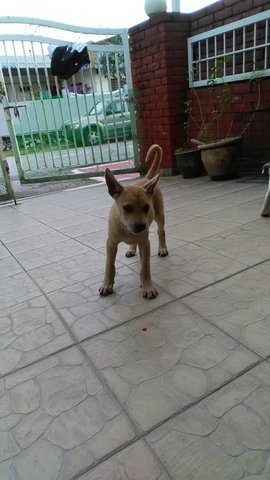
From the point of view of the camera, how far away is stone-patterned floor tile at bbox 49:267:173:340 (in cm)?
188

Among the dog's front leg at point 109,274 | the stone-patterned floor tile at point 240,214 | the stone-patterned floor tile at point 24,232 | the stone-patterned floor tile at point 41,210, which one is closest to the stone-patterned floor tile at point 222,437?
the dog's front leg at point 109,274

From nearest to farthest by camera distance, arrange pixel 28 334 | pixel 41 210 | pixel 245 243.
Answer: pixel 28 334 → pixel 245 243 → pixel 41 210

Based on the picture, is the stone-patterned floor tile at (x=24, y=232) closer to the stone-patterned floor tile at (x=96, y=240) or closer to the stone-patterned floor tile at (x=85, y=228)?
the stone-patterned floor tile at (x=85, y=228)

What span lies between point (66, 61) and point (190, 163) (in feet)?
9.57

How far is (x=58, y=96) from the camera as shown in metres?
6.24

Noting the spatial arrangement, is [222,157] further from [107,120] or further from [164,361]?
[164,361]

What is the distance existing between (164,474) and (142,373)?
0.45m

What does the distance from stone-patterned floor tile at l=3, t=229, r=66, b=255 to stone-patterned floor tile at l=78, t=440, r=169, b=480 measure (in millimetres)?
2431

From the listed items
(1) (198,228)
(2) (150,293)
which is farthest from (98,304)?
(1) (198,228)

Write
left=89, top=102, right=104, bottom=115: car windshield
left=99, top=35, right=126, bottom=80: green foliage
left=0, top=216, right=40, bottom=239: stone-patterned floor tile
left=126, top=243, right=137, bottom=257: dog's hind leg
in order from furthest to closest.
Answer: left=89, top=102, right=104, bottom=115: car windshield < left=99, top=35, right=126, bottom=80: green foliage < left=0, top=216, right=40, bottom=239: stone-patterned floor tile < left=126, top=243, right=137, bottom=257: dog's hind leg

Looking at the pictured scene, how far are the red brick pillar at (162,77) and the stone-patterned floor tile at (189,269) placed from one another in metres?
3.89

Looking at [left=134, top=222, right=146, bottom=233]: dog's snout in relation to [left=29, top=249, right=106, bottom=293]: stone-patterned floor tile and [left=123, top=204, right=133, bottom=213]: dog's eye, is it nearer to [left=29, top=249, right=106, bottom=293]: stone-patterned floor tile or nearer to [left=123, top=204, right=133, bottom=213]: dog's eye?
[left=123, top=204, right=133, bottom=213]: dog's eye

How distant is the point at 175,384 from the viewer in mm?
1386

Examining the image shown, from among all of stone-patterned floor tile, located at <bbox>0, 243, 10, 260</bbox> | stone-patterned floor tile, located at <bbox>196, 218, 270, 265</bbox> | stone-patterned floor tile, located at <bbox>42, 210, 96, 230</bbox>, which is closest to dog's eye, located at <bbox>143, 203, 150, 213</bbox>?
stone-patterned floor tile, located at <bbox>196, 218, 270, 265</bbox>
